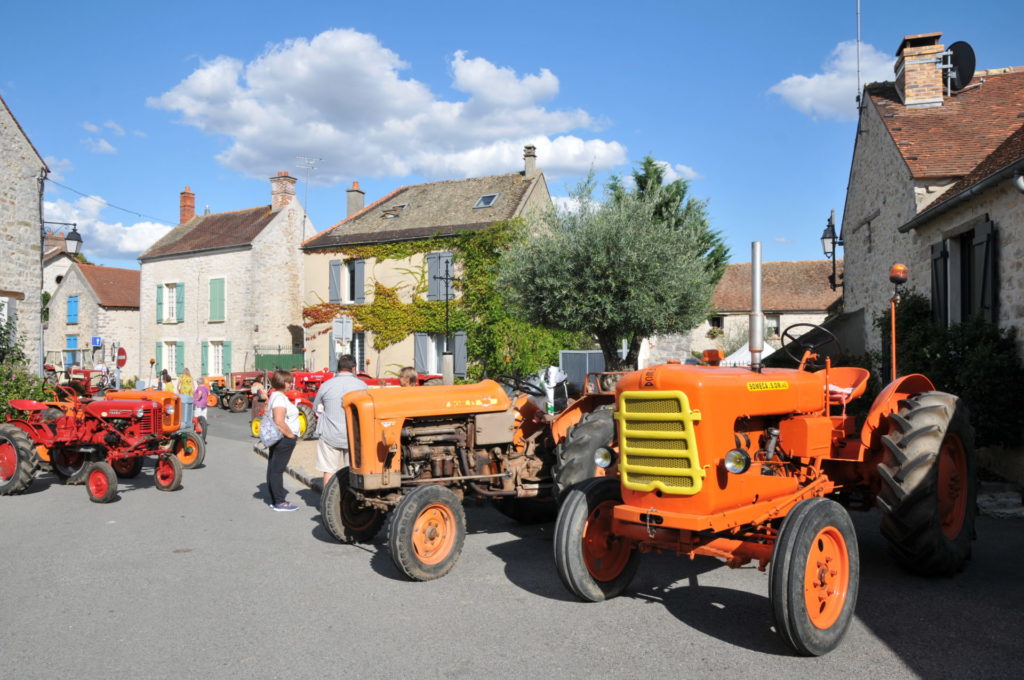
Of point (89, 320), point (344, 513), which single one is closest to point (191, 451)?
point (344, 513)

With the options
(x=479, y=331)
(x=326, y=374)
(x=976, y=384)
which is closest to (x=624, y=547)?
(x=976, y=384)

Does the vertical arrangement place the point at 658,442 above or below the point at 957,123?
below

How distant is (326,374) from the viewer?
18.4 m

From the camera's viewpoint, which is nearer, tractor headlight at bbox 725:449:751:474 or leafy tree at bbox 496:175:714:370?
tractor headlight at bbox 725:449:751:474

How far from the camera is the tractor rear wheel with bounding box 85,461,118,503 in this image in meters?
8.37

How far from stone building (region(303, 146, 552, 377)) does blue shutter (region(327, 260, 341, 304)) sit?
1.4 inches

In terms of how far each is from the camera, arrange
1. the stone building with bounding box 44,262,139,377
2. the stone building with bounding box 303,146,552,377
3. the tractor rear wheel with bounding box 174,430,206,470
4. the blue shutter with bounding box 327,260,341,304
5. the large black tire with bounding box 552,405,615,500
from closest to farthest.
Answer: the large black tire with bounding box 552,405,615,500, the tractor rear wheel with bounding box 174,430,206,470, the stone building with bounding box 303,146,552,377, the blue shutter with bounding box 327,260,341,304, the stone building with bounding box 44,262,139,377

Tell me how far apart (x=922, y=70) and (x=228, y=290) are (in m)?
23.8

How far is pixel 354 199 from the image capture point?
A: 29828 mm

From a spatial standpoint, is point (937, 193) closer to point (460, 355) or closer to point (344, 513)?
point (344, 513)

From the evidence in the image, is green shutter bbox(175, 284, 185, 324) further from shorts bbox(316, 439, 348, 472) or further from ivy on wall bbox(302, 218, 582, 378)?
shorts bbox(316, 439, 348, 472)

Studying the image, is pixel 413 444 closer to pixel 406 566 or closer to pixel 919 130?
pixel 406 566

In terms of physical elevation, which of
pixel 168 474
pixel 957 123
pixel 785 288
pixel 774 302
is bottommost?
pixel 168 474

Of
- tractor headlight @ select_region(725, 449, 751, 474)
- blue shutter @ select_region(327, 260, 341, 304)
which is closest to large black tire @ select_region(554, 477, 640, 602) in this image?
tractor headlight @ select_region(725, 449, 751, 474)
